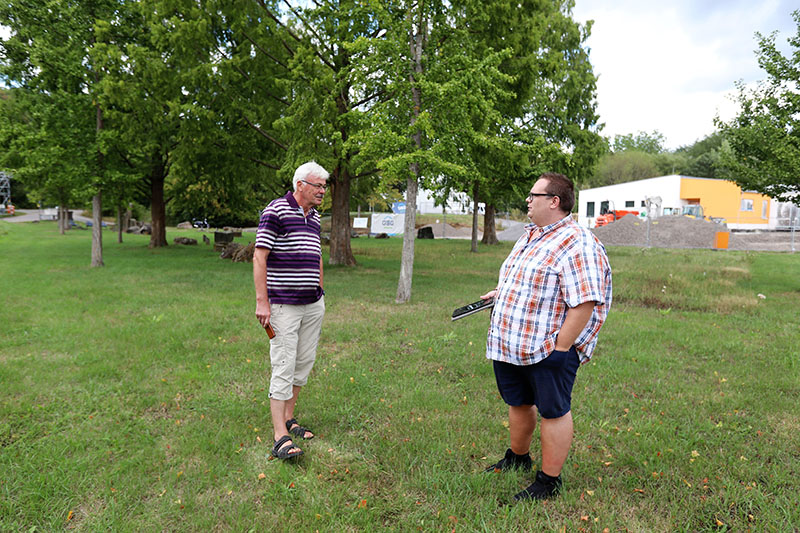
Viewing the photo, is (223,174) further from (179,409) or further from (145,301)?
(179,409)

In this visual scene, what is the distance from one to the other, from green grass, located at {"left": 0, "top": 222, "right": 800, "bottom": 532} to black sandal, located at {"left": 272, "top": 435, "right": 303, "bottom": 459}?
10cm

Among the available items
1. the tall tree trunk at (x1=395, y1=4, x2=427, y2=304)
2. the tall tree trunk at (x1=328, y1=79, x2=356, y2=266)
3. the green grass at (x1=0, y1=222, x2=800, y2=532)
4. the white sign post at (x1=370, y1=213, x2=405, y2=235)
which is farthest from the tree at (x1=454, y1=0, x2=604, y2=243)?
the white sign post at (x1=370, y1=213, x2=405, y2=235)

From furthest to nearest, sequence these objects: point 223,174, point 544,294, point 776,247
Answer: point 776,247, point 223,174, point 544,294

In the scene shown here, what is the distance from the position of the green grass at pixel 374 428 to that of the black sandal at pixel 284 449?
10 cm

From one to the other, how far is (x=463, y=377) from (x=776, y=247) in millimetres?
28827

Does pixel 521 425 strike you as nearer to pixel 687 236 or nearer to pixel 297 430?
pixel 297 430

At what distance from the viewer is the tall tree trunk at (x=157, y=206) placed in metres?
21.9

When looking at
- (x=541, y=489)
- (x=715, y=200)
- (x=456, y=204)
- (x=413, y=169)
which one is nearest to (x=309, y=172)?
(x=541, y=489)

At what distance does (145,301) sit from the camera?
9266 millimetres

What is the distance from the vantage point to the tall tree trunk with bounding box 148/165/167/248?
21.9m

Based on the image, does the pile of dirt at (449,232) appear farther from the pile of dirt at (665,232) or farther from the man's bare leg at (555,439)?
the man's bare leg at (555,439)

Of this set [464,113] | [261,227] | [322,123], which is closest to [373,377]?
[261,227]

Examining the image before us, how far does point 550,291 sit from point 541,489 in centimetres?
128

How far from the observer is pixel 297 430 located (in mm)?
3830
